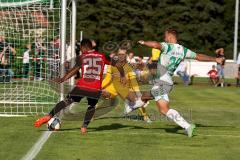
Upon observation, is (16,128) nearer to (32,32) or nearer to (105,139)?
(105,139)

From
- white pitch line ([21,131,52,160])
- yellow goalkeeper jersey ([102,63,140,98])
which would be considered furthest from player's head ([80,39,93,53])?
yellow goalkeeper jersey ([102,63,140,98])

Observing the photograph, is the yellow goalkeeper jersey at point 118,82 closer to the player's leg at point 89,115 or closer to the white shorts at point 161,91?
the white shorts at point 161,91

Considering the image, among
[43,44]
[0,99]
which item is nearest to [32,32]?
[43,44]

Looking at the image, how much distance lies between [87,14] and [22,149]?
59610 mm

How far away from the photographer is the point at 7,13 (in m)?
17.9

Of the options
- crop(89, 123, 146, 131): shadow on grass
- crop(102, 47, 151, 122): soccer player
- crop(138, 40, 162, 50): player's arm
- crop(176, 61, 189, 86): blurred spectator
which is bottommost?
crop(176, 61, 189, 86): blurred spectator

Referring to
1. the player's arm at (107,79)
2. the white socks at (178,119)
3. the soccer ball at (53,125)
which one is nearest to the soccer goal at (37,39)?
the player's arm at (107,79)

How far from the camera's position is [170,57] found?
13336 millimetres

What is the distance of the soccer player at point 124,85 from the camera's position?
16.0 metres

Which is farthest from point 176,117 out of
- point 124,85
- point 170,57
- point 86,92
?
point 124,85

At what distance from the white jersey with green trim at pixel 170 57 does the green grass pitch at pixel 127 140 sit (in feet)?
3.42

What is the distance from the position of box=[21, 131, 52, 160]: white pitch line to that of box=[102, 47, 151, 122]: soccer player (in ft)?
9.07

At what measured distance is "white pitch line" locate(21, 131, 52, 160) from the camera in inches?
410

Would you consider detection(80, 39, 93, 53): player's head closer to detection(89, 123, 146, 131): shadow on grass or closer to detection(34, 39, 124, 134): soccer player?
detection(34, 39, 124, 134): soccer player
